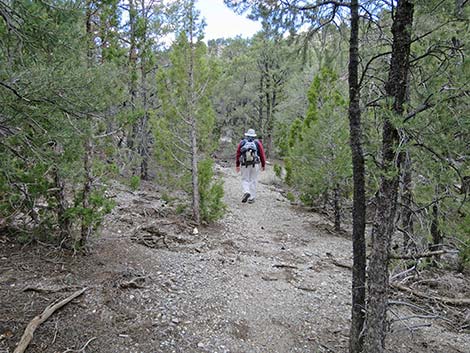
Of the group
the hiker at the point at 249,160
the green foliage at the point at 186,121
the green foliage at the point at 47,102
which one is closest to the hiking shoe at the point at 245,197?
the hiker at the point at 249,160

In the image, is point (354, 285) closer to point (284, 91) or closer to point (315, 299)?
point (315, 299)

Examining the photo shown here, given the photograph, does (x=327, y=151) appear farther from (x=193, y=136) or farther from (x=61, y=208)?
(x=61, y=208)

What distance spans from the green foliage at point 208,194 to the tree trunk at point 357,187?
4.56m

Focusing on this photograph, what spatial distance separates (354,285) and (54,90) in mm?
3534

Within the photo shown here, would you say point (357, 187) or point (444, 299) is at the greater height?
point (357, 187)

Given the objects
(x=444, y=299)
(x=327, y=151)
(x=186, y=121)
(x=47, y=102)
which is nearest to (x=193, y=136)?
(x=186, y=121)

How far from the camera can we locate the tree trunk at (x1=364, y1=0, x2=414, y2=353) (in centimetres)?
293

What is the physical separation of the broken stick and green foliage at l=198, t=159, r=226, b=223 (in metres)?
3.88

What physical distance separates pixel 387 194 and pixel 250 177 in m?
7.66

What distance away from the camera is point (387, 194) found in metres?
2.99

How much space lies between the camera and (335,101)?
8.84 meters

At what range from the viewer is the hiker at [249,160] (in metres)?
10.2

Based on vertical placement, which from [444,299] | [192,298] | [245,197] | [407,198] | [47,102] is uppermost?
[47,102]

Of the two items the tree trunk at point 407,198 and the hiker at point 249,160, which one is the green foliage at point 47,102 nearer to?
the tree trunk at point 407,198
